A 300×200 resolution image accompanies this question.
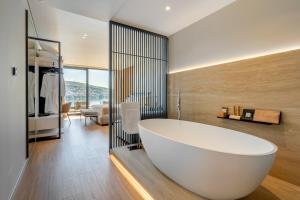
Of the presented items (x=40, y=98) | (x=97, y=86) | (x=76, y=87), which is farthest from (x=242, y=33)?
(x=76, y=87)

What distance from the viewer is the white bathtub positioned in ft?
4.64

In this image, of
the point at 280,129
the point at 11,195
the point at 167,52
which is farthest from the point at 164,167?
the point at 167,52

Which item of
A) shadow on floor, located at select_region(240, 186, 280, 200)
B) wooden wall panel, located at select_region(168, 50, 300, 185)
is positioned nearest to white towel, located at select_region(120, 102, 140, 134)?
wooden wall panel, located at select_region(168, 50, 300, 185)

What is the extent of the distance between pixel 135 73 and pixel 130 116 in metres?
1.05

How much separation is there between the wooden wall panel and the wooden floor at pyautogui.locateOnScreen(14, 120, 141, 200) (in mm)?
1946

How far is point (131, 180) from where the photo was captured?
7.25 ft

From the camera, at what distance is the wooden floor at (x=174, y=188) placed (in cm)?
175

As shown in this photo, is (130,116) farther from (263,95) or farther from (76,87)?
(76,87)

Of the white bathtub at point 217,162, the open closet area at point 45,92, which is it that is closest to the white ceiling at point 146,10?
the open closet area at point 45,92

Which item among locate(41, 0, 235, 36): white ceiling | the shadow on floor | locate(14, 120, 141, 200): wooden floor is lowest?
locate(14, 120, 141, 200): wooden floor

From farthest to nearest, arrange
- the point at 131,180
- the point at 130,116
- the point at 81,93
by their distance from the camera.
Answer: the point at 81,93 → the point at 130,116 → the point at 131,180

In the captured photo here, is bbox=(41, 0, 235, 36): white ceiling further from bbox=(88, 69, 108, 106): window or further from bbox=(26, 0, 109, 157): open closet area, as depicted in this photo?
bbox=(88, 69, 108, 106): window

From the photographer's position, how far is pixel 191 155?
161cm

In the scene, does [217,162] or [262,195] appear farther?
[262,195]
